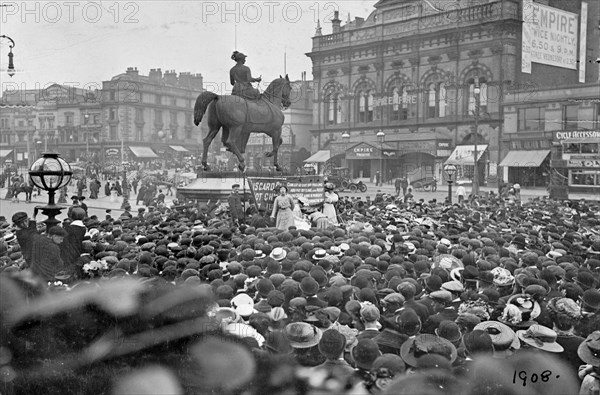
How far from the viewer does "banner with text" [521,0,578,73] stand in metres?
50.8

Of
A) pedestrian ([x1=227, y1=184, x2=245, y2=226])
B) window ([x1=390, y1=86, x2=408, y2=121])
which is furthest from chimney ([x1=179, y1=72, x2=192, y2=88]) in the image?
pedestrian ([x1=227, y1=184, x2=245, y2=226])

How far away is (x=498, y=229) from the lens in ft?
50.5

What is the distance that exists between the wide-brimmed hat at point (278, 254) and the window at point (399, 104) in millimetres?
47485

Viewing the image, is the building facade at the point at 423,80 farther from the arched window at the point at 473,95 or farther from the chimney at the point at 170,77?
the chimney at the point at 170,77

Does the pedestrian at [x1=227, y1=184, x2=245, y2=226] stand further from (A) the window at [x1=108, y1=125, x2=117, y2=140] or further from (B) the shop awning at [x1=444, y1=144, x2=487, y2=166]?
(A) the window at [x1=108, y1=125, x2=117, y2=140]

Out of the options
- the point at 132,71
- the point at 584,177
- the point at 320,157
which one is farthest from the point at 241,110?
the point at 132,71

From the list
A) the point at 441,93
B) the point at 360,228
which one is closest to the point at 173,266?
the point at 360,228

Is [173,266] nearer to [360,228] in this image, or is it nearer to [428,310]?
[428,310]

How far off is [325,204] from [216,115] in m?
5.13

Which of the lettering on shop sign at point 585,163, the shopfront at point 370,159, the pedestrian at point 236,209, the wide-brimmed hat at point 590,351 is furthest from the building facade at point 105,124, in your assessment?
the wide-brimmed hat at point 590,351

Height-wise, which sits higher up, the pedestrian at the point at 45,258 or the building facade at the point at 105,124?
the building facade at the point at 105,124

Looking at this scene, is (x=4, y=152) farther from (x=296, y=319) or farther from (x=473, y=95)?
(x=296, y=319)

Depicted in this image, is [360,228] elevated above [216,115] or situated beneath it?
situated beneath

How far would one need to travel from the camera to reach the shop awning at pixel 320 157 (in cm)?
6194
